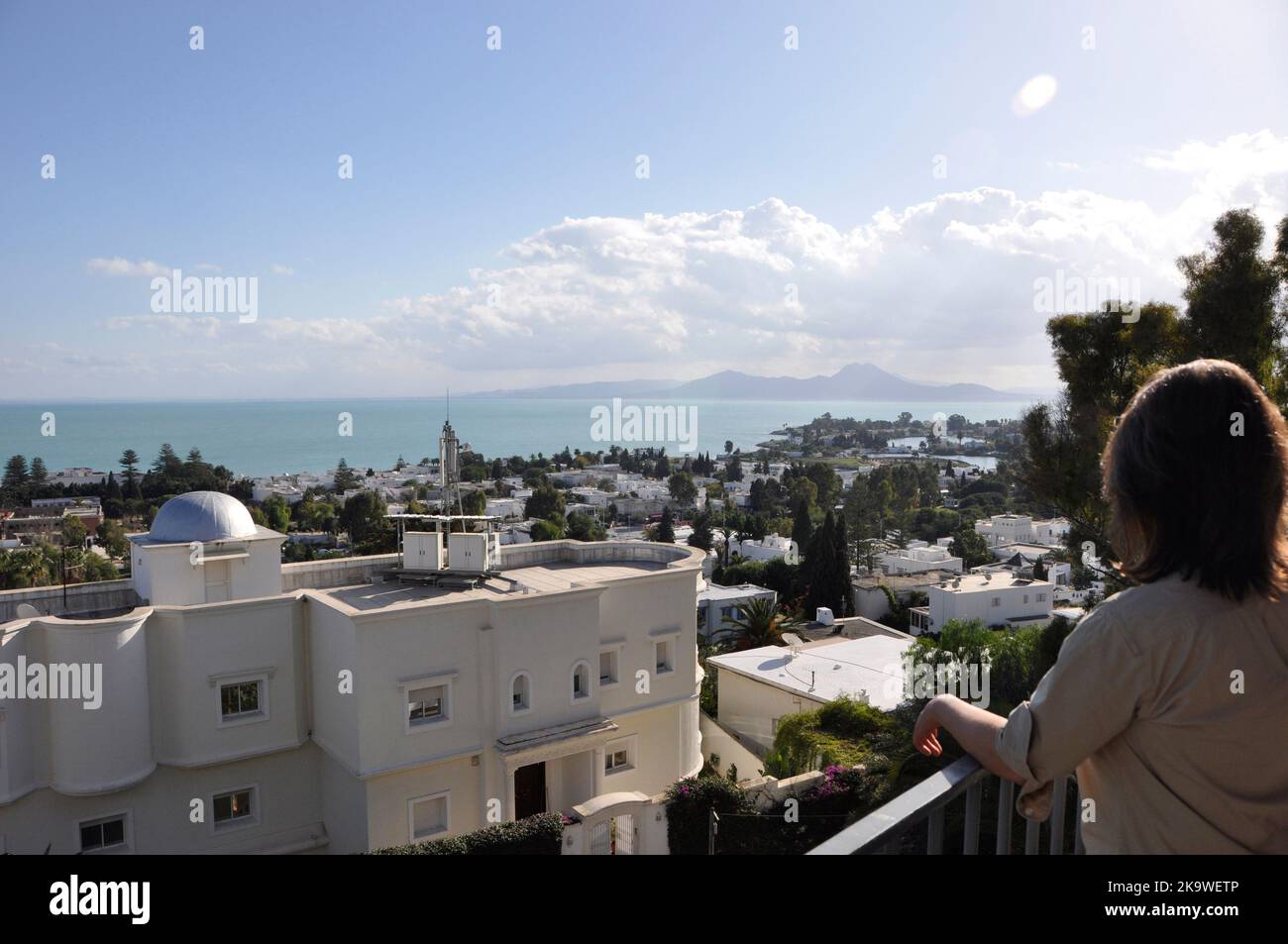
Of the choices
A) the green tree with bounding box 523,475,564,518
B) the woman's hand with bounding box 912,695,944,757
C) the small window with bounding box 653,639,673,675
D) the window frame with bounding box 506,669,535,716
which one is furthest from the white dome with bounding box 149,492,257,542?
the green tree with bounding box 523,475,564,518

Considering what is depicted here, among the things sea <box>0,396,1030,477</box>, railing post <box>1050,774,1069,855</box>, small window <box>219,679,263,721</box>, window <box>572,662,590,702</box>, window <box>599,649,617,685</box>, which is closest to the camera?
railing post <box>1050,774,1069,855</box>

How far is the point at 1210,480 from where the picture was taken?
150cm

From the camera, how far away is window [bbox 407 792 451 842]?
12.8 m

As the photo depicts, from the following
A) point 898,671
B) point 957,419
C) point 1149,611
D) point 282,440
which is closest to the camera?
point 1149,611

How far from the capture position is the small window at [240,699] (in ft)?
41.7

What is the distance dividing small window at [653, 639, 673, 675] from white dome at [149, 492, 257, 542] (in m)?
7.15

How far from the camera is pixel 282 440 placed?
12112 cm

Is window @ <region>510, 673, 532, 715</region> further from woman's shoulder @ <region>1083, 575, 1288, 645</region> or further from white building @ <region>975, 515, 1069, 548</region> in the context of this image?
white building @ <region>975, 515, 1069, 548</region>

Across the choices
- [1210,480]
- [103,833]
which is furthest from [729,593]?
[1210,480]
